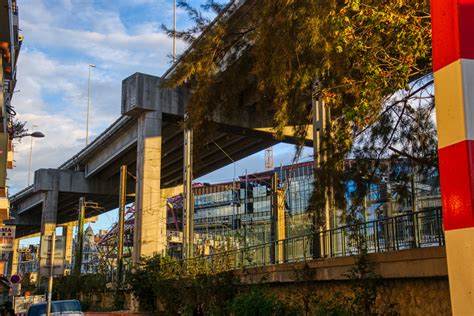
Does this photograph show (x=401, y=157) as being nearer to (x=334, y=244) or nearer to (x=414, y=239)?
(x=414, y=239)

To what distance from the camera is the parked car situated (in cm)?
1959

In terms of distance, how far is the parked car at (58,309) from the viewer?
19.6 meters

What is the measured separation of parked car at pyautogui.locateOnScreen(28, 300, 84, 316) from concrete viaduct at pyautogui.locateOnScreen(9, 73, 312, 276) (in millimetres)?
6984

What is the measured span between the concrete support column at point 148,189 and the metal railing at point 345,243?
10.2 m

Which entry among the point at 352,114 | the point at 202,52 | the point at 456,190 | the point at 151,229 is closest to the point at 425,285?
the point at 352,114

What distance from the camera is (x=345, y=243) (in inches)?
622

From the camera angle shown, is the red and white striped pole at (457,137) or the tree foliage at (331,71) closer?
the red and white striped pole at (457,137)

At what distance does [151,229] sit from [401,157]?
79.9 feet

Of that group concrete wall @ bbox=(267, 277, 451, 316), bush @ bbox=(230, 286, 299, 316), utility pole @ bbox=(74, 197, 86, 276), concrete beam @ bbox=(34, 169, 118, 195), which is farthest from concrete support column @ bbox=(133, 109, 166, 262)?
concrete beam @ bbox=(34, 169, 118, 195)

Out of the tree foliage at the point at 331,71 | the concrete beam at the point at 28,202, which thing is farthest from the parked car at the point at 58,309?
the concrete beam at the point at 28,202

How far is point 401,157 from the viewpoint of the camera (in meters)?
13.3

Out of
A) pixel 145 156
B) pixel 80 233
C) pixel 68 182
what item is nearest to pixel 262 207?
pixel 68 182

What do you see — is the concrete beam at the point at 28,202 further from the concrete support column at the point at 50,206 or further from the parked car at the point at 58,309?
the parked car at the point at 58,309

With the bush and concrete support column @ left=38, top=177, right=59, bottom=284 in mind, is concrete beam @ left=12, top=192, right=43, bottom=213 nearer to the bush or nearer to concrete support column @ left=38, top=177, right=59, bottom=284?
concrete support column @ left=38, top=177, right=59, bottom=284
